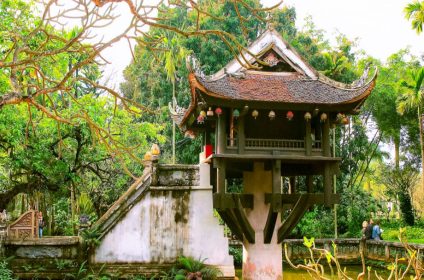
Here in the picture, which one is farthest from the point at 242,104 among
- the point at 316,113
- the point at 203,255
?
the point at 203,255

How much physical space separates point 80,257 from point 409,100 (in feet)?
43.9

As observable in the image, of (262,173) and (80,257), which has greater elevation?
(262,173)

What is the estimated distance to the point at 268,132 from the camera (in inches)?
385

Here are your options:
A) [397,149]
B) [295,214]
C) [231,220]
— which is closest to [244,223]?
[231,220]

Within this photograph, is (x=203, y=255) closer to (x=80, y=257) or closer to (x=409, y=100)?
(x=80, y=257)

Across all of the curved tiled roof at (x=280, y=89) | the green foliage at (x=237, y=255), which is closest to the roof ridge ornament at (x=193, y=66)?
the curved tiled roof at (x=280, y=89)

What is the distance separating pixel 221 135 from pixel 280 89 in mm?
1482

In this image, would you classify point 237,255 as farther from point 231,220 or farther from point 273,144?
point 273,144

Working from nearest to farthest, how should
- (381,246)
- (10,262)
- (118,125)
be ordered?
(10,262) → (118,125) → (381,246)

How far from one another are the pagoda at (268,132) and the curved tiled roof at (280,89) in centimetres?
2

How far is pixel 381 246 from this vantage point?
1449 centimetres

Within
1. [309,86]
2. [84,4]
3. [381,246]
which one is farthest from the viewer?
[381,246]

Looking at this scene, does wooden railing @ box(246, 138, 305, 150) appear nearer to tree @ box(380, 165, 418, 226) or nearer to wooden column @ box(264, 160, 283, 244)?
wooden column @ box(264, 160, 283, 244)

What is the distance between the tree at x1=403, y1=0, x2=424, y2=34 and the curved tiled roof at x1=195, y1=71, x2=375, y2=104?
5628 mm
